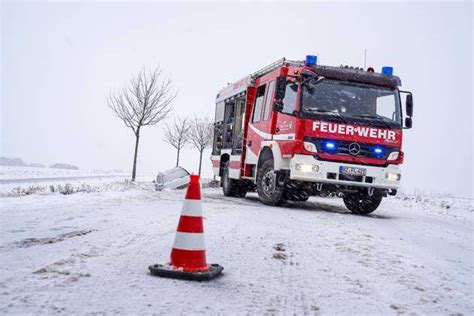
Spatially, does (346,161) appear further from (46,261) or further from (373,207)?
(46,261)

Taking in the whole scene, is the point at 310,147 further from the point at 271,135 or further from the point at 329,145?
the point at 271,135

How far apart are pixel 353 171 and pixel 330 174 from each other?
49 centimetres

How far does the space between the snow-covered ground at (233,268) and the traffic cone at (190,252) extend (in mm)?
76

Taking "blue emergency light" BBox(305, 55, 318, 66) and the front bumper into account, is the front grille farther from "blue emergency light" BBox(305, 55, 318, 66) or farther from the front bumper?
"blue emergency light" BBox(305, 55, 318, 66)

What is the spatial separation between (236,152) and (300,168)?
406 cm

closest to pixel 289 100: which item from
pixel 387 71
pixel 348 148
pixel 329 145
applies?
pixel 329 145

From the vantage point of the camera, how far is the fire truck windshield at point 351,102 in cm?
986

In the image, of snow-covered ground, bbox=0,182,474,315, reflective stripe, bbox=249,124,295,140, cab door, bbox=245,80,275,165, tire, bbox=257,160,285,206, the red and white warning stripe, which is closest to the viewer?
snow-covered ground, bbox=0,182,474,315

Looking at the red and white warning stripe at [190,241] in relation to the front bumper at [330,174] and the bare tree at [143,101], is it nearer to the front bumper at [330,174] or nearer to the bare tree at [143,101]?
the front bumper at [330,174]

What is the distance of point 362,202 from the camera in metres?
11.2

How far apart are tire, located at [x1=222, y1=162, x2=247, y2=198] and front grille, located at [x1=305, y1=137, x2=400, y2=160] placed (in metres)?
4.85

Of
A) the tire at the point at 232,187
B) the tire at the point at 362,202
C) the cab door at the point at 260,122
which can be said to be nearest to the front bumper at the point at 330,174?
the tire at the point at 362,202

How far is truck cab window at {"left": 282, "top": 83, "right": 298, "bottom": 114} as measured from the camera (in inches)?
392

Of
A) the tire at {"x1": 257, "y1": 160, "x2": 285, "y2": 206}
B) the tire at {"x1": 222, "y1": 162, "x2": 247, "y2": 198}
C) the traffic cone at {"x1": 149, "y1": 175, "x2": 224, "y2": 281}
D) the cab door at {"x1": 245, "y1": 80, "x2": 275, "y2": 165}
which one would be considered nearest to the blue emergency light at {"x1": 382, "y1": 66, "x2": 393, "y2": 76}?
the cab door at {"x1": 245, "y1": 80, "x2": 275, "y2": 165}
